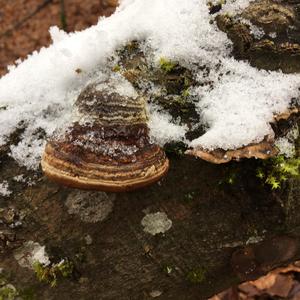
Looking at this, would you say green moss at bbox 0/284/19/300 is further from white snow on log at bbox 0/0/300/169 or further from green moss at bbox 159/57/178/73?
green moss at bbox 159/57/178/73

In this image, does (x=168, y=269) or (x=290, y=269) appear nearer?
(x=168, y=269)

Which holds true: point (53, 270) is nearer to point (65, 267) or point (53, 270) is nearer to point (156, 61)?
point (65, 267)

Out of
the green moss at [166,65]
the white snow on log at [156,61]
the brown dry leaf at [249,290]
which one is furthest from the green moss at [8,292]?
the brown dry leaf at [249,290]

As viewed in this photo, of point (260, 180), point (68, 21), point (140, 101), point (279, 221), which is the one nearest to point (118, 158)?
point (140, 101)

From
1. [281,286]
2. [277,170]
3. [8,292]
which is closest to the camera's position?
[277,170]

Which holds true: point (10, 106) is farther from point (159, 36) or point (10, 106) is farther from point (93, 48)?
point (159, 36)

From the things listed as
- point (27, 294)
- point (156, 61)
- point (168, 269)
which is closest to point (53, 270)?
point (27, 294)

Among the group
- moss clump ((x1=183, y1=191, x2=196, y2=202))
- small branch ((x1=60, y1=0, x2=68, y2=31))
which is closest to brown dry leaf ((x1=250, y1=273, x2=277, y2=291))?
moss clump ((x1=183, y1=191, x2=196, y2=202))
